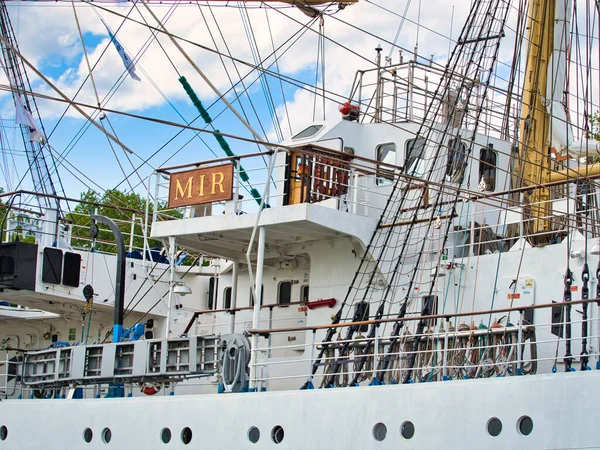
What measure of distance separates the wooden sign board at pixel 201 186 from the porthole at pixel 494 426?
6.29m

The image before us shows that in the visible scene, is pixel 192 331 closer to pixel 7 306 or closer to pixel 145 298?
pixel 145 298

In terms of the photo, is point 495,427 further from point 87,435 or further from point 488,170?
point 488,170

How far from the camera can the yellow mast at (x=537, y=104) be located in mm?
16625

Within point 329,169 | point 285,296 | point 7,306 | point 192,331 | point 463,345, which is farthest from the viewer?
point 7,306

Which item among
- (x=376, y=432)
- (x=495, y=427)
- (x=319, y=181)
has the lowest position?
(x=376, y=432)

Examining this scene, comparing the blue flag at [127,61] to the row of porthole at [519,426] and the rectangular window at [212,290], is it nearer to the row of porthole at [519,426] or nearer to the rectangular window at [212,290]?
the rectangular window at [212,290]

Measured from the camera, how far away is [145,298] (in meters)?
19.8

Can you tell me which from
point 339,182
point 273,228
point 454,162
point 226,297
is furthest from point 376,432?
point 226,297

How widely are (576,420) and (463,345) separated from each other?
2.67 meters

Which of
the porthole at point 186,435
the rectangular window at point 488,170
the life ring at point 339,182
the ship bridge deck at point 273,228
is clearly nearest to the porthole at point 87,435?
the porthole at point 186,435

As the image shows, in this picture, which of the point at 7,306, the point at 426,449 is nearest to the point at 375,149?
the point at 426,449

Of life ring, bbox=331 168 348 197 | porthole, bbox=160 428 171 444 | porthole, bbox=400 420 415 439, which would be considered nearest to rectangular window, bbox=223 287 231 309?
life ring, bbox=331 168 348 197

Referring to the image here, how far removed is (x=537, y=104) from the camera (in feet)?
56.2

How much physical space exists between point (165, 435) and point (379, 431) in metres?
3.80
